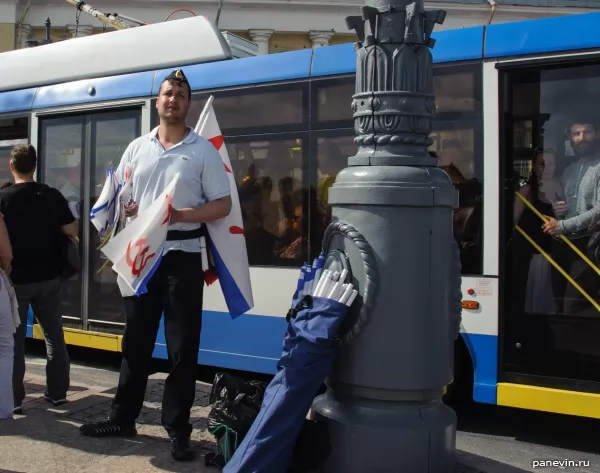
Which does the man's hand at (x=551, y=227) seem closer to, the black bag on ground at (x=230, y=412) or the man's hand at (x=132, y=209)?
the black bag on ground at (x=230, y=412)

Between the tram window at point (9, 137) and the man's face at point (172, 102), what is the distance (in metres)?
4.28

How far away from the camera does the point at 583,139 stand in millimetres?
4770

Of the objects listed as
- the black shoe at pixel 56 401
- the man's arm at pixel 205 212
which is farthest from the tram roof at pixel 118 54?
the black shoe at pixel 56 401

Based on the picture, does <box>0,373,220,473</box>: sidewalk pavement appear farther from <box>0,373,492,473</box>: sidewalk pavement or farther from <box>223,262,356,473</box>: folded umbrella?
<box>223,262,356,473</box>: folded umbrella

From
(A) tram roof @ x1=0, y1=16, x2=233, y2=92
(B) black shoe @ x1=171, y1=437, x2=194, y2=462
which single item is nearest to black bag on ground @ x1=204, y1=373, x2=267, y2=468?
(B) black shoe @ x1=171, y1=437, x2=194, y2=462

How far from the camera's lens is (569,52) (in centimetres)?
475

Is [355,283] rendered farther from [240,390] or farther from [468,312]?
[468,312]

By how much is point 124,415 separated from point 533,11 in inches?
1171

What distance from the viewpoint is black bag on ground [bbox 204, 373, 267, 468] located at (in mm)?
3342

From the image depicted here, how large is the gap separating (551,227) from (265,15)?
28.1 m

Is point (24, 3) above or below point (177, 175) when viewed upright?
above

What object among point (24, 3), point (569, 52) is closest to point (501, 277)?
point (569, 52)

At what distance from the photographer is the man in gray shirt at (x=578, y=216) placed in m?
4.69

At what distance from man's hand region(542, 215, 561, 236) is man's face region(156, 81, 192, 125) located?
8.68 feet
